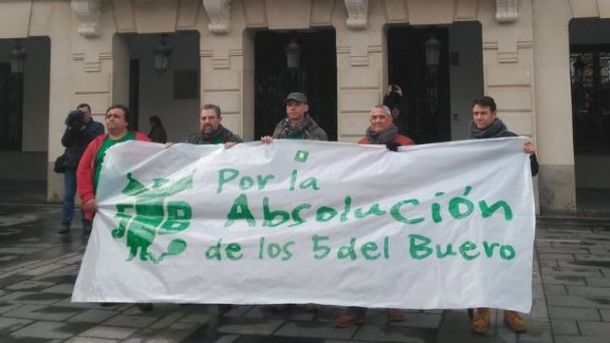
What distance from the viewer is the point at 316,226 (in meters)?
4.93

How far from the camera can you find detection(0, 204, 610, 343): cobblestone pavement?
185 inches

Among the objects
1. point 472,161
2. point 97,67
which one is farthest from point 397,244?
point 97,67

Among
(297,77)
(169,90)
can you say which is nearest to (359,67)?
(297,77)

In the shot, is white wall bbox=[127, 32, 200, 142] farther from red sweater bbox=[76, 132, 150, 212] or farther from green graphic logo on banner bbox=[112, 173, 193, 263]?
green graphic logo on banner bbox=[112, 173, 193, 263]

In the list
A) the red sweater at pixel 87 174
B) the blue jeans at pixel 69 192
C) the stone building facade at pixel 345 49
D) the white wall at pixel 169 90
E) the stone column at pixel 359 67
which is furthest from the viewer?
the white wall at pixel 169 90

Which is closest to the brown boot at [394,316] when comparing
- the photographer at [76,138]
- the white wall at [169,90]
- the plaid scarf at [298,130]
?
the plaid scarf at [298,130]

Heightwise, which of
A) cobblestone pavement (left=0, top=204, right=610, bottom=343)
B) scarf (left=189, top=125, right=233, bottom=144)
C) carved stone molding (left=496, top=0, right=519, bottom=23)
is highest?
carved stone molding (left=496, top=0, right=519, bottom=23)

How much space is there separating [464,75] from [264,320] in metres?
11.0

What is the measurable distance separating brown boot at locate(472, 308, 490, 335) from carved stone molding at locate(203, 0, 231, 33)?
9.16 meters

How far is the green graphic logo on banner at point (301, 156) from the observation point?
17.0ft

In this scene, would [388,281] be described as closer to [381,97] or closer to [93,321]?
[93,321]

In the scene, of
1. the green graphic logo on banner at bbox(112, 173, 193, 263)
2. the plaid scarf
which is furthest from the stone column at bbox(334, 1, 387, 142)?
the green graphic logo on banner at bbox(112, 173, 193, 263)

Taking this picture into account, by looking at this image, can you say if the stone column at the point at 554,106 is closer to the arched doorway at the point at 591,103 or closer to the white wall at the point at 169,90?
the arched doorway at the point at 591,103

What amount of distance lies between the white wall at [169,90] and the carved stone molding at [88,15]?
2.85m
